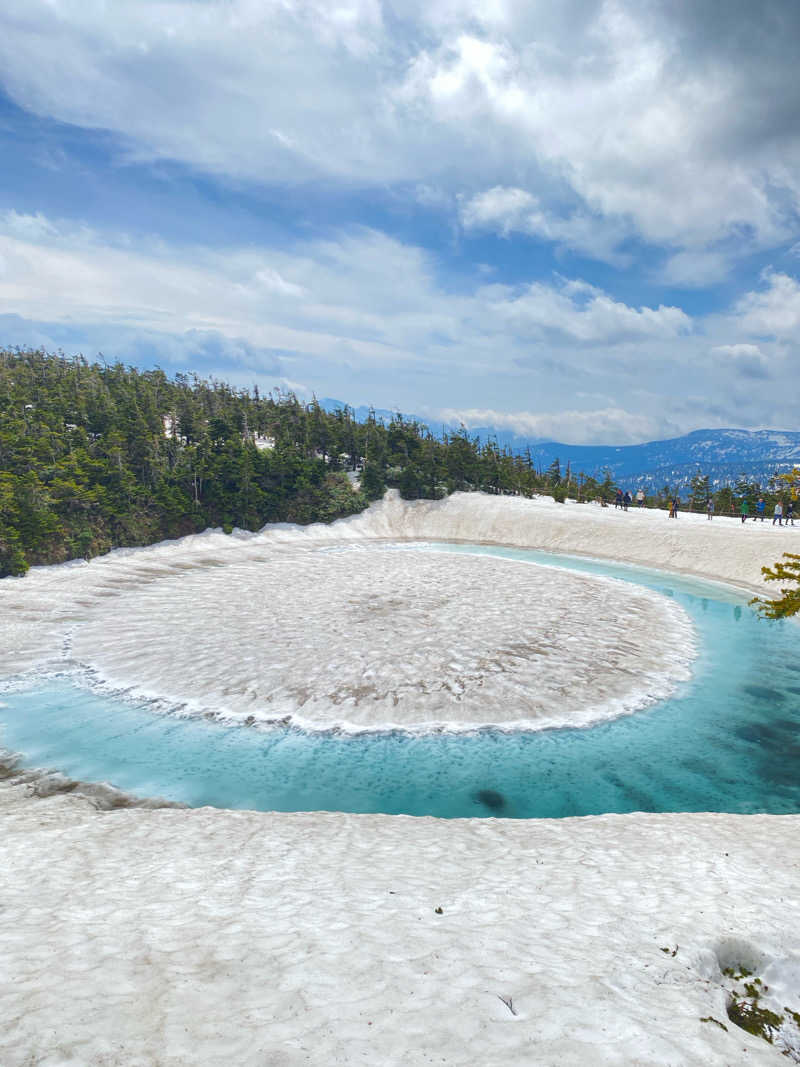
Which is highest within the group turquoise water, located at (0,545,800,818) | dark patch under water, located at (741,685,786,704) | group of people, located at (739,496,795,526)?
group of people, located at (739,496,795,526)

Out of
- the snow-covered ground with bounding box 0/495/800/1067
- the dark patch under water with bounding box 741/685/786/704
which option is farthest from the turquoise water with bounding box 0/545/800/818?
the snow-covered ground with bounding box 0/495/800/1067

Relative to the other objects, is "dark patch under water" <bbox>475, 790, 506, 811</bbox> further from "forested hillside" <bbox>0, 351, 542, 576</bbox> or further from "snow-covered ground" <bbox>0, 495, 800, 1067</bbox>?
"forested hillside" <bbox>0, 351, 542, 576</bbox>

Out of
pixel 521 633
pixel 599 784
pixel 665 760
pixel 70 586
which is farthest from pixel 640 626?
pixel 70 586

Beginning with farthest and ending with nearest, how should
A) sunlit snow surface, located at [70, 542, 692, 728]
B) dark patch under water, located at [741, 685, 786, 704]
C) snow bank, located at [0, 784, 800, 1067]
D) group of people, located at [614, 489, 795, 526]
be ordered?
group of people, located at [614, 489, 795, 526] < dark patch under water, located at [741, 685, 786, 704] < sunlit snow surface, located at [70, 542, 692, 728] < snow bank, located at [0, 784, 800, 1067]

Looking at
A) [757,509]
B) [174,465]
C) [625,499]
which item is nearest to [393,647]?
[174,465]

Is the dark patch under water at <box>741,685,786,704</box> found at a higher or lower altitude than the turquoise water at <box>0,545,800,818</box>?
higher

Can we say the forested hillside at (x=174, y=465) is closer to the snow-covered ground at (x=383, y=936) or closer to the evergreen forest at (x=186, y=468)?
the evergreen forest at (x=186, y=468)

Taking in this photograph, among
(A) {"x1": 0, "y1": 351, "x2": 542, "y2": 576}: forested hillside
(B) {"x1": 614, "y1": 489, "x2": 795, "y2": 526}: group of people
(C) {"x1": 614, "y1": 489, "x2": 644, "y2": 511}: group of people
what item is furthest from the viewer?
(C) {"x1": 614, "y1": 489, "x2": 644, "y2": 511}: group of people

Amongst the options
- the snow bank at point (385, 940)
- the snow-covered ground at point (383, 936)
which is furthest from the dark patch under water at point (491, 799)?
the snow bank at point (385, 940)
